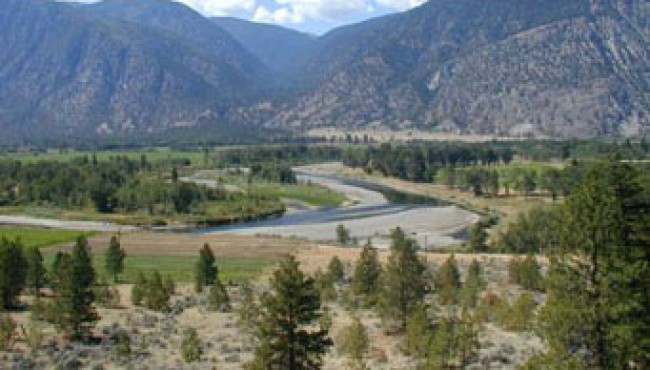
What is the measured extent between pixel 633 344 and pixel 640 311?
47.1 inches

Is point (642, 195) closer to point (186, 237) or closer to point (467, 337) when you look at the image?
point (467, 337)

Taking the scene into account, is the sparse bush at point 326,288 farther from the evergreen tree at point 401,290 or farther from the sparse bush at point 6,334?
the sparse bush at point 6,334

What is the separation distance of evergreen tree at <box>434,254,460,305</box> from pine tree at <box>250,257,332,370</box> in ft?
117

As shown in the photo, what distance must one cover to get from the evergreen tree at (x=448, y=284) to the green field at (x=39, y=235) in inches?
2645

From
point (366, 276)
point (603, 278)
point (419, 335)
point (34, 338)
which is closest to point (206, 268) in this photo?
point (366, 276)

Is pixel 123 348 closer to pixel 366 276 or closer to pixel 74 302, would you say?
pixel 74 302

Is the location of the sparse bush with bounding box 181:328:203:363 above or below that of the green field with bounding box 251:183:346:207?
above

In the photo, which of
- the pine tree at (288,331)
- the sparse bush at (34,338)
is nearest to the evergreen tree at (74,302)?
the sparse bush at (34,338)

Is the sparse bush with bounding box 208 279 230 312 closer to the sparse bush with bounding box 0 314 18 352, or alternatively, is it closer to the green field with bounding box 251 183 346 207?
the sparse bush with bounding box 0 314 18 352

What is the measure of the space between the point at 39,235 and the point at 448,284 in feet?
267

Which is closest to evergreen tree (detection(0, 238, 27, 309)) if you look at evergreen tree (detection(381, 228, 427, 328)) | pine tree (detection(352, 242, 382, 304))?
pine tree (detection(352, 242, 382, 304))

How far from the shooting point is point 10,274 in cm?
6122

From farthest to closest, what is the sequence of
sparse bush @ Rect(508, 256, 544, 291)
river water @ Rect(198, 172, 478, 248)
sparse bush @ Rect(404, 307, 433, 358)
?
river water @ Rect(198, 172, 478, 248), sparse bush @ Rect(508, 256, 544, 291), sparse bush @ Rect(404, 307, 433, 358)

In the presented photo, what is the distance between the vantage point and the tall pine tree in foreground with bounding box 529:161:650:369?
22766 millimetres
